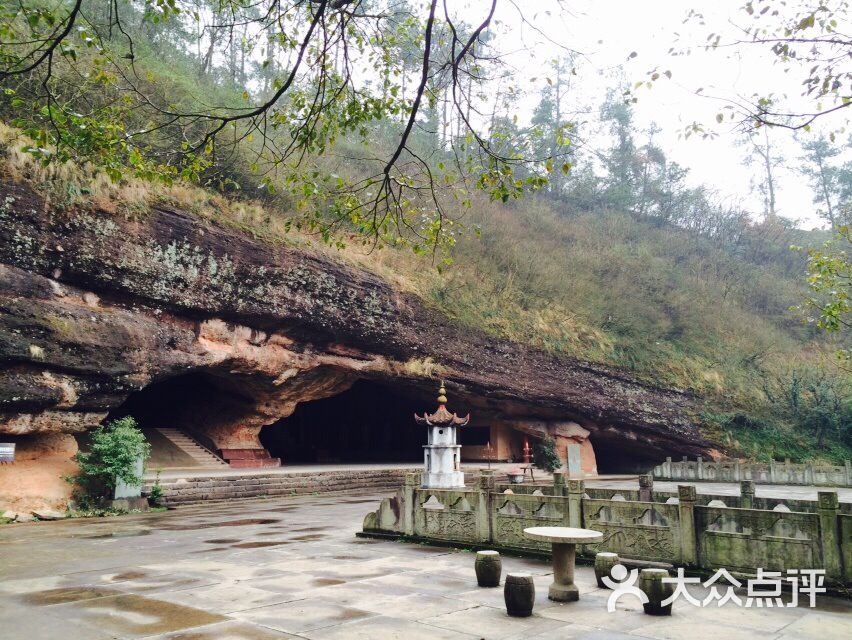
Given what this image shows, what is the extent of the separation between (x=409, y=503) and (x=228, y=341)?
10101 mm

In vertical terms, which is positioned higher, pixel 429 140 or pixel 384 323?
pixel 429 140

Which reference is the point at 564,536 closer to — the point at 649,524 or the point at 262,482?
the point at 649,524

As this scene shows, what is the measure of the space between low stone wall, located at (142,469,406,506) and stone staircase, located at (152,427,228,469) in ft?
11.0

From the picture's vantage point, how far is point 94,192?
14875 millimetres

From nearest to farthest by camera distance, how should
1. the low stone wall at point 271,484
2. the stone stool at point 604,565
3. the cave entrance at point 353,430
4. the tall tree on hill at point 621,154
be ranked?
the stone stool at point 604,565, the low stone wall at point 271,484, the cave entrance at point 353,430, the tall tree on hill at point 621,154

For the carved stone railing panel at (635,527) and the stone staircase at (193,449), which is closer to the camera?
the carved stone railing panel at (635,527)

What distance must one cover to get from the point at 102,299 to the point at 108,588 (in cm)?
1030

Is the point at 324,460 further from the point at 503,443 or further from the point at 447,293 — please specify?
the point at 447,293

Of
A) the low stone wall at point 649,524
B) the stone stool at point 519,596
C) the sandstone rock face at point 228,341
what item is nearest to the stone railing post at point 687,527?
the low stone wall at point 649,524

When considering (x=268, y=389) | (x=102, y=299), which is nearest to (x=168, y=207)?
(x=102, y=299)

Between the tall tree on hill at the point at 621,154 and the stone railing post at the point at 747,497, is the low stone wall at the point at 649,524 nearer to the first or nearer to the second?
the stone railing post at the point at 747,497

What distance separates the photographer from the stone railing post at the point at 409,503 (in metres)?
9.73

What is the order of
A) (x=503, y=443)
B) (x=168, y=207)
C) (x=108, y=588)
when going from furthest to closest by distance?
(x=503, y=443) < (x=168, y=207) < (x=108, y=588)

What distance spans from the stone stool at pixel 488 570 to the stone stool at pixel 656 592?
5.25ft
